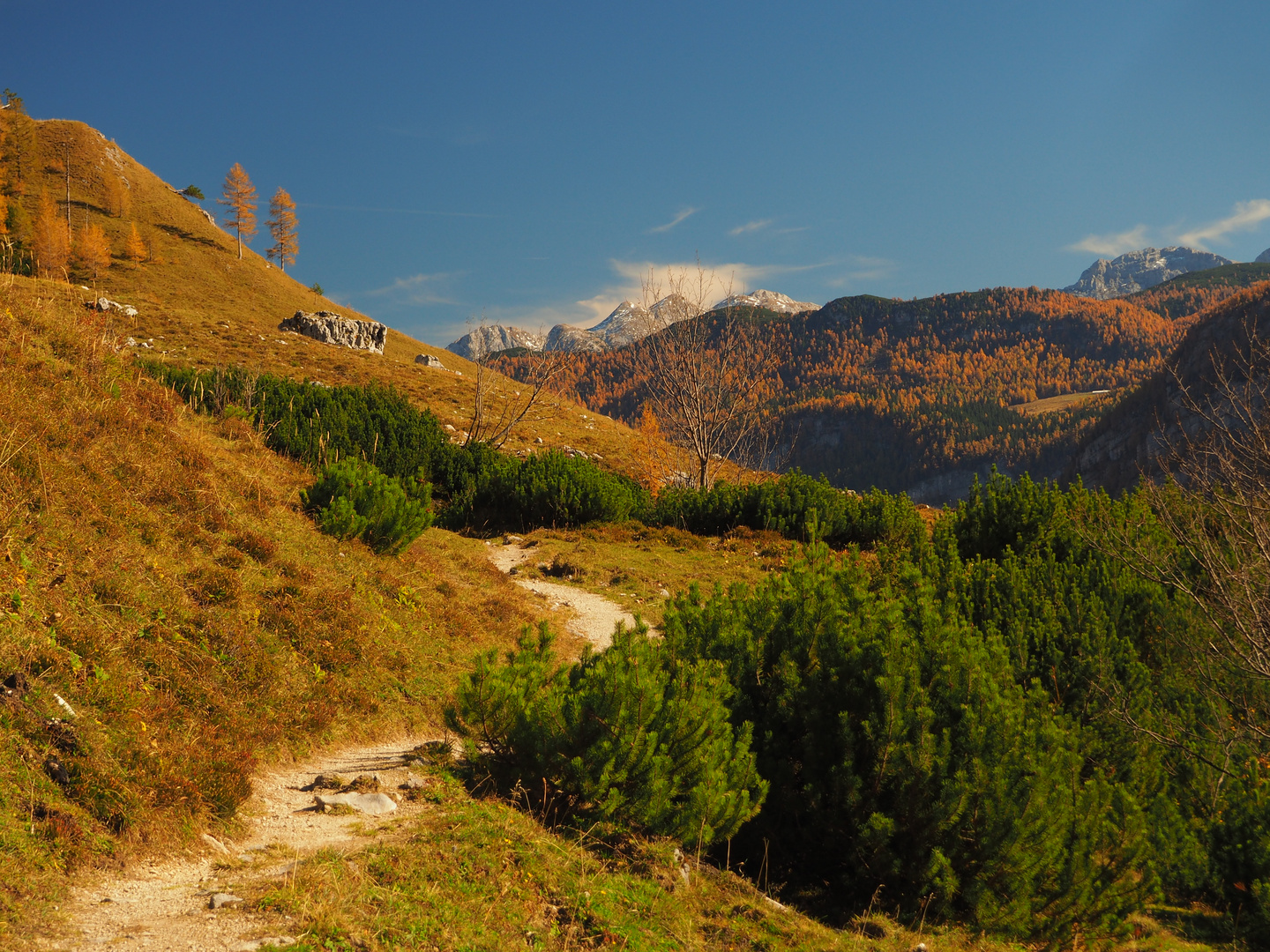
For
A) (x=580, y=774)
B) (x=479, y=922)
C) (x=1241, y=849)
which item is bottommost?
(x=1241, y=849)

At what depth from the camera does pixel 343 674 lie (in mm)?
6660

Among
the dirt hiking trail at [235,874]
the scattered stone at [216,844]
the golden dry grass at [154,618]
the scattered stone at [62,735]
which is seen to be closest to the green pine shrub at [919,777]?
the dirt hiking trail at [235,874]

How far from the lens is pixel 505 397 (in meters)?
46.8

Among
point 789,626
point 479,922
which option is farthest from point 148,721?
point 789,626

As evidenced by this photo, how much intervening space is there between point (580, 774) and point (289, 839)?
5.53 ft

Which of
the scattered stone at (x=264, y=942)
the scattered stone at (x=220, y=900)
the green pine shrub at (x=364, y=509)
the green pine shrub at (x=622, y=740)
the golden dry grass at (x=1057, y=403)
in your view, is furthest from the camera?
the golden dry grass at (x=1057, y=403)

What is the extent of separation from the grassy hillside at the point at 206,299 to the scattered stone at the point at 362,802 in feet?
71.3

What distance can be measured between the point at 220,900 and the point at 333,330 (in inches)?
1966

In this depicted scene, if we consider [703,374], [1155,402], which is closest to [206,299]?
[703,374]

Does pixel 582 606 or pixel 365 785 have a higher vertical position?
pixel 582 606

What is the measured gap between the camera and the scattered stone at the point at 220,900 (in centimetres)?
329

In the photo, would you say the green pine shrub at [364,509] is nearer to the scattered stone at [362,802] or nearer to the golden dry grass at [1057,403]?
the scattered stone at [362,802]

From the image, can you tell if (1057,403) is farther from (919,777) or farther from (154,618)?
(154,618)

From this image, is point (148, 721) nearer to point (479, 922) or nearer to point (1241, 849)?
point (479, 922)
